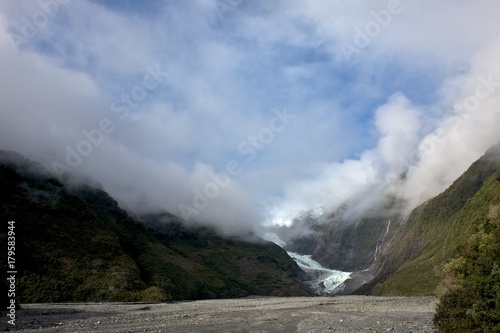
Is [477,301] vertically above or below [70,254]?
below

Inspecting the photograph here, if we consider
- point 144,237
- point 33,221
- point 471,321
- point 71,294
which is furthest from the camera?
point 144,237

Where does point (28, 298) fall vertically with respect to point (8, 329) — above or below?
above

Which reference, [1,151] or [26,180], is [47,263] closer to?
[26,180]

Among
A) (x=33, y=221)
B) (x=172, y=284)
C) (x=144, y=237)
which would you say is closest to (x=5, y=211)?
(x=33, y=221)

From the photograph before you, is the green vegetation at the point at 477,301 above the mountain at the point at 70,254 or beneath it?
beneath

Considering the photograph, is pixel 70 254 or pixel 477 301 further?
pixel 70 254

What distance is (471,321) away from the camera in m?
18.1

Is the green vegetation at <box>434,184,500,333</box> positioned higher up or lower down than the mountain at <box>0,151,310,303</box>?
lower down

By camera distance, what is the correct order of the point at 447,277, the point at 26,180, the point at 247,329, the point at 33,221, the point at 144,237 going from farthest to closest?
the point at 144,237 → the point at 26,180 → the point at 33,221 → the point at 447,277 → the point at 247,329

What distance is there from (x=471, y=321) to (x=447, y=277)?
144ft

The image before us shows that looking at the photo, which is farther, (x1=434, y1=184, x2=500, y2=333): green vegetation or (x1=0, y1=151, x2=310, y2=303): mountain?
(x1=0, y1=151, x2=310, y2=303): mountain

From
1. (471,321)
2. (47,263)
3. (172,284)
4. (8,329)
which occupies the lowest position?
(471,321)

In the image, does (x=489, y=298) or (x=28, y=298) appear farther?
(x=28, y=298)

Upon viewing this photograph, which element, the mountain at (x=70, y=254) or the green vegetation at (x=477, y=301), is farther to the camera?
Result: the mountain at (x=70, y=254)
